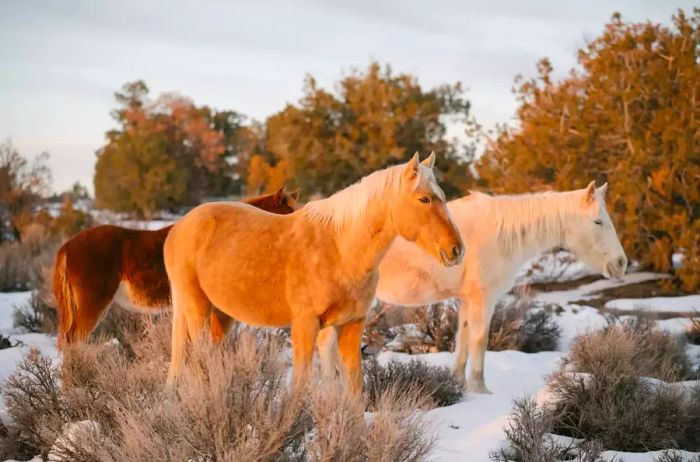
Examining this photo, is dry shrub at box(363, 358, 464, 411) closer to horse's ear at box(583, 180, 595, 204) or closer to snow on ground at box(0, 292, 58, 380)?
horse's ear at box(583, 180, 595, 204)

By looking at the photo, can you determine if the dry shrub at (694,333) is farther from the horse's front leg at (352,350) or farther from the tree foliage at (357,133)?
the tree foliage at (357,133)

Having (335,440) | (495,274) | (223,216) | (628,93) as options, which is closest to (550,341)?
(495,274)

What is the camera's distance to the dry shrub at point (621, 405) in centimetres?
575

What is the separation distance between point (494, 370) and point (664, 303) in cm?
855

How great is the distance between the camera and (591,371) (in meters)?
6.60

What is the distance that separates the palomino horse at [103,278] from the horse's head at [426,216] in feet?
8.26

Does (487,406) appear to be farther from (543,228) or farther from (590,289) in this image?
(590,289)

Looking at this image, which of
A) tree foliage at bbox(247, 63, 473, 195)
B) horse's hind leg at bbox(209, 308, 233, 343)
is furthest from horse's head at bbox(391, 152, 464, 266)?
tree foliage at bbox(247, 63, 473, 195)

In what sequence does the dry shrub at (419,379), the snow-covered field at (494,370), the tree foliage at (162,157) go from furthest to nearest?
1. the tree foliage at (162,157)
2. the dry shrub at (419,379)
3. the snow-covered field at (494,370)

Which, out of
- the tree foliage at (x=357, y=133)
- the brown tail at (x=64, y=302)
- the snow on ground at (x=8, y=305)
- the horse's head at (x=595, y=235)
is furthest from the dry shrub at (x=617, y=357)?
the tree foliage at (x=357, y=133)

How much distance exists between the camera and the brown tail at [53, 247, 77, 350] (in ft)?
22.8

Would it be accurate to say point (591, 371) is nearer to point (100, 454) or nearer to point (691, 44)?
point (100, 454)

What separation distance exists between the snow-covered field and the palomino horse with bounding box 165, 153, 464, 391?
93 centimetres

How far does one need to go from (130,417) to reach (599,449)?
302 cm
